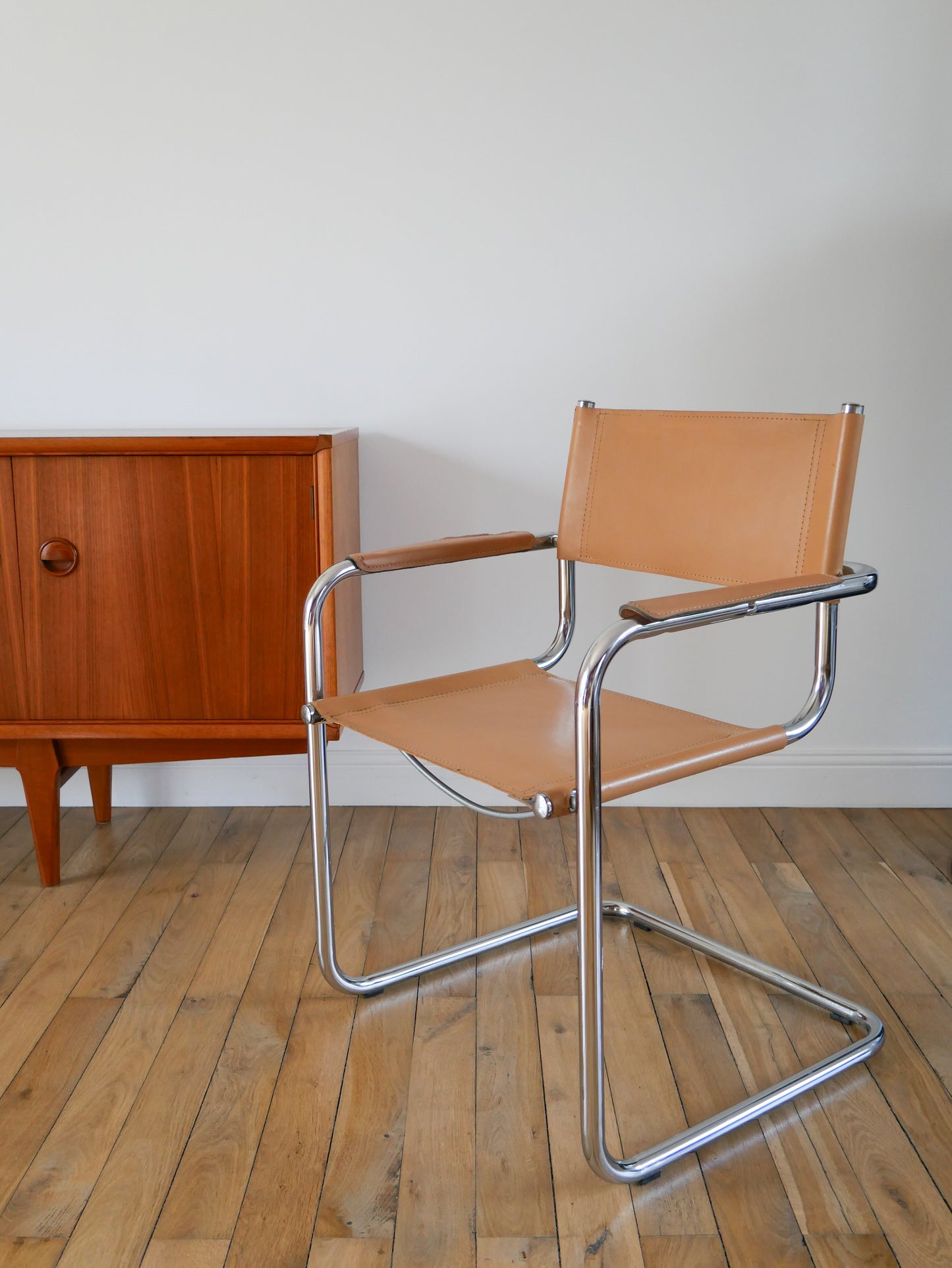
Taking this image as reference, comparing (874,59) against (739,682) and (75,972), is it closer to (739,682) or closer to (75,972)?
(739,682)

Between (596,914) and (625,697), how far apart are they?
19.2 inches

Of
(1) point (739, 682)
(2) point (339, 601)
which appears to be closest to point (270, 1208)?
(2) point (339, 601)

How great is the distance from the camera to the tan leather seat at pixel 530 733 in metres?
1.27

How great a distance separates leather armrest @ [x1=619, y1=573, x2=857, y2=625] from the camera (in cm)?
115

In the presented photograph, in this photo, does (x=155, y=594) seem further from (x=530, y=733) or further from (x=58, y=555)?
(x=530, y=733)

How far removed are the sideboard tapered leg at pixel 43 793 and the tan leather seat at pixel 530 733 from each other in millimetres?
767

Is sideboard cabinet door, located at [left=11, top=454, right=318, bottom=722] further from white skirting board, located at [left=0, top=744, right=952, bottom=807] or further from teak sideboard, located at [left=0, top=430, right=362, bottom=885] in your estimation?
white skirting board, located at [left=0, top=744, right=952, bottom=807]

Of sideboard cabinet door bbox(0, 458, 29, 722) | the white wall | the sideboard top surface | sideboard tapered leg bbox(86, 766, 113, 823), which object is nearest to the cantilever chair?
the sideboard top surface

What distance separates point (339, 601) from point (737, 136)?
1.21 meters

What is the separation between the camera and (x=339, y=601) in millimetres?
2074

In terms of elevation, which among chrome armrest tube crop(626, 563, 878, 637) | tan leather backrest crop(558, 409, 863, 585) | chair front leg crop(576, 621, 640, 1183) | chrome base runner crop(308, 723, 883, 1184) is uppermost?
tan leather backrest crop(558, 409, 863, 585)

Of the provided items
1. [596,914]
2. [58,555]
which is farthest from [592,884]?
[58,555]

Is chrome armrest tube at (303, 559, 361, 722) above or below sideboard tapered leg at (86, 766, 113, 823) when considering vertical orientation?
above

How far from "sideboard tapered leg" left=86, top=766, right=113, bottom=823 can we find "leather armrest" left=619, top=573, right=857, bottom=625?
1.49m
